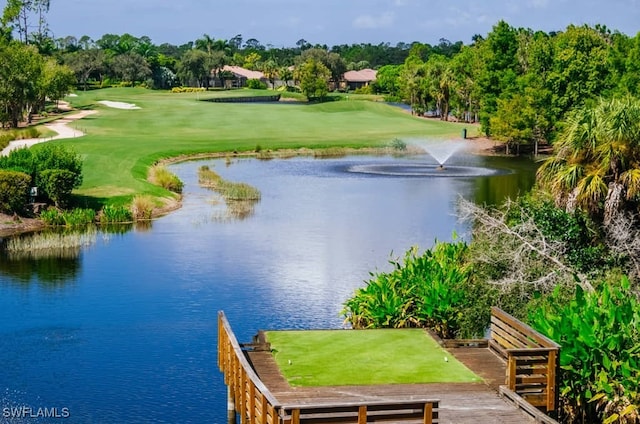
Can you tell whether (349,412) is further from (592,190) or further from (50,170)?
(50,170)

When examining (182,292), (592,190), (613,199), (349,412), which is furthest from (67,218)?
(349,412)

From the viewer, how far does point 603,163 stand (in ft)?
90.1

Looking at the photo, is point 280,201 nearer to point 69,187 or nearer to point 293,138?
point 69,187

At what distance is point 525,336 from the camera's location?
2133 cm

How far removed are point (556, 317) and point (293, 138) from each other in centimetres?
7770

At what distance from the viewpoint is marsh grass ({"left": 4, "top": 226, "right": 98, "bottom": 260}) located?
43.2 metres

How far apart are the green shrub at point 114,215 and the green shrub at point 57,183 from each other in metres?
2.24

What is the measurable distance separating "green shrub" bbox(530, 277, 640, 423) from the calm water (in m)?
8.42

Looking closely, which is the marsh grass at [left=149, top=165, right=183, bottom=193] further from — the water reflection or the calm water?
the water reflection

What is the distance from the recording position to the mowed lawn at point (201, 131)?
66812 mm

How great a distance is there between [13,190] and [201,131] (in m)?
53.9

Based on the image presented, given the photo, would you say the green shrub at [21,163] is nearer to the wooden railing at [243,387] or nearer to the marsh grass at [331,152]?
the wooden railing at [243,387]

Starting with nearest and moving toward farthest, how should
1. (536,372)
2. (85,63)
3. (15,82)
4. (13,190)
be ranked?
(536,372) → (13,190) → (15,82) → (85,63)

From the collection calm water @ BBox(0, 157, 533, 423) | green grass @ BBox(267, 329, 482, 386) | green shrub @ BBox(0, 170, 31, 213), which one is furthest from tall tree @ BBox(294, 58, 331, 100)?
green grass @ BBox(267, 329, 482, 386)
